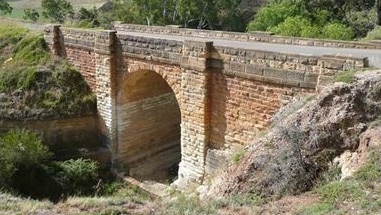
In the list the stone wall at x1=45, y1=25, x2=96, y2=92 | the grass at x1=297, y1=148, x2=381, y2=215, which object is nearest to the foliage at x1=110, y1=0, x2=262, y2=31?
the stone wall at x1=45, y1=25, x2=96, y2=92

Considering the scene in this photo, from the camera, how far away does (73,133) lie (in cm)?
1794

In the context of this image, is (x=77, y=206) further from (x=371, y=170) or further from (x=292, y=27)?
(x=292, y=27)

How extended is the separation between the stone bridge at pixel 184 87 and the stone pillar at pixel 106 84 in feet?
0.11

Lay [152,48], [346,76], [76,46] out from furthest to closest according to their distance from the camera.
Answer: [76,46] < [152,48] < [346,76]

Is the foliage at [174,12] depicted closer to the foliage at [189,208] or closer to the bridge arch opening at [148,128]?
the bridge arch opening at [148,128]

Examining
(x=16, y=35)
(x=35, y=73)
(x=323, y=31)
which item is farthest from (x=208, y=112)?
(x=323, y=31)

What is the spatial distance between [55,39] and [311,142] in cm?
1322

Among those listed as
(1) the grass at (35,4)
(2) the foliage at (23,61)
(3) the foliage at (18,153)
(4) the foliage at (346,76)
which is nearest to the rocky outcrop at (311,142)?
(4) the foliage at (346,76)

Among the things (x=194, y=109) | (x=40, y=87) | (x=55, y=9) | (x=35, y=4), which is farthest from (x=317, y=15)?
(x=35, y=4)

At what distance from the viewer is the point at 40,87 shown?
60.3 feet

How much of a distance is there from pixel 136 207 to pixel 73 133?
10441 mm

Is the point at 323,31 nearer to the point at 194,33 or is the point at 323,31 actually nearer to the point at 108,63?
the point at 194,33

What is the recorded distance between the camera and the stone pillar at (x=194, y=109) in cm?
1321

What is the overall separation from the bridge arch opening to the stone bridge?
38 mm
